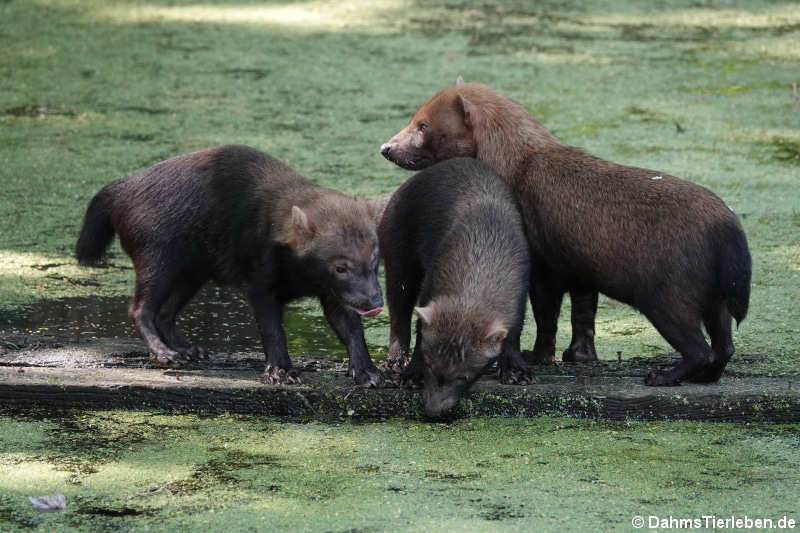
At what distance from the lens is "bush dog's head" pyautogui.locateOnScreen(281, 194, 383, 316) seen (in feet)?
15.6

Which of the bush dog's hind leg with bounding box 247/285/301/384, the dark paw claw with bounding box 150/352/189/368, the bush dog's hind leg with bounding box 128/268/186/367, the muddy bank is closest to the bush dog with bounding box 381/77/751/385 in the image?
the muddy bank

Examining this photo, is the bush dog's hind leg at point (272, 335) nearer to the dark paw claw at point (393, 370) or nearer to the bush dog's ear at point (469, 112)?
the dark paw claw at point (393, 370)

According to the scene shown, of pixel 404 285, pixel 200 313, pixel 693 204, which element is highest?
pixel 693 204

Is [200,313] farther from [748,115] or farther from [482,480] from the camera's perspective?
[748,115]

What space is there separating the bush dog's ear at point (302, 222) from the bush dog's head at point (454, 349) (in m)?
0.57

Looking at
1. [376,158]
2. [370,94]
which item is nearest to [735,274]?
[376,158]

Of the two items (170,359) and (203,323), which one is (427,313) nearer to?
(170,359)

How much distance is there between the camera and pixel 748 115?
912 cm

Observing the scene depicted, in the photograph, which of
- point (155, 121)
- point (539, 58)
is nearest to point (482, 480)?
point (155, 121)

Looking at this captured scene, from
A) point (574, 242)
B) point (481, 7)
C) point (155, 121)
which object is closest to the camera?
point (574, 242)

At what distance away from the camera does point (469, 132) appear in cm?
549

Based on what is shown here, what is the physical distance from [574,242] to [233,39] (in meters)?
6.79

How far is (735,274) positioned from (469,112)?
1500 millimetres

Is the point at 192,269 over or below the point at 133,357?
over
